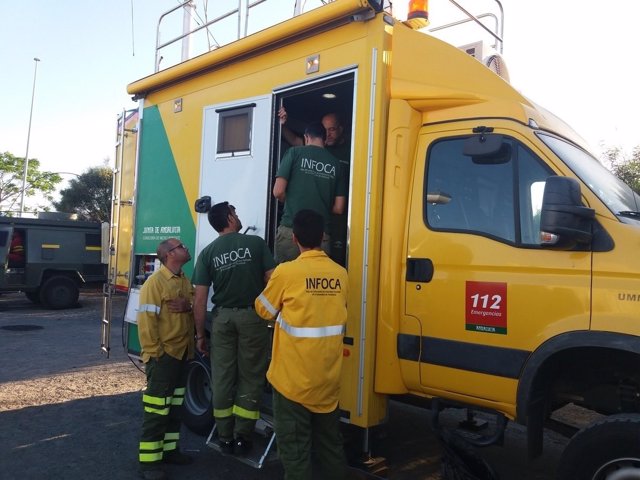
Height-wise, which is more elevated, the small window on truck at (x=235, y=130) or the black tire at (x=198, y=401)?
the small window on truck at (x=235, y=130)

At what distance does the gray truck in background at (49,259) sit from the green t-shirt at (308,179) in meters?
11.7

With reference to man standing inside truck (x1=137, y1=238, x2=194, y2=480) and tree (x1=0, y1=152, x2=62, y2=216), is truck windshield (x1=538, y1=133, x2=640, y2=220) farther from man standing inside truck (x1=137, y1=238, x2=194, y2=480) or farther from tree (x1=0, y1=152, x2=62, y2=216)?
tree (x1=0, y1=152, x2=62, y2=216)

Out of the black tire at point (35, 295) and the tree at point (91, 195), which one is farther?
the tree at point (91, 195)

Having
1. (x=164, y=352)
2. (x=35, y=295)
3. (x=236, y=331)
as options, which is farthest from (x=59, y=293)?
(x=236, y=331)

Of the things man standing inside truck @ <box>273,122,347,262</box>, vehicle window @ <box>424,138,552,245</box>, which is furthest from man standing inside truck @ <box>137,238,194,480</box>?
vehicle window @ <box>424,138,552,245</box>

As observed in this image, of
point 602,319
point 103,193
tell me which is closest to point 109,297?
point 602,319

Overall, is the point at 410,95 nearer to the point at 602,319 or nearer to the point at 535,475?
the point at 602,319

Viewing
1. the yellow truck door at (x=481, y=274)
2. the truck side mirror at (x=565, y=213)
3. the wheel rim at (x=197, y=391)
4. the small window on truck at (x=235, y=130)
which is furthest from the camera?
the wheel rim at (x=197, y=391)

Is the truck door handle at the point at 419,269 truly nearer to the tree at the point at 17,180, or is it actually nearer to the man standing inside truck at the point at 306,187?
the man standing inside truck at the point at 306,187

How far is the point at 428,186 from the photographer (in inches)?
145

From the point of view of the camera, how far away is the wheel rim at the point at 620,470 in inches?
107

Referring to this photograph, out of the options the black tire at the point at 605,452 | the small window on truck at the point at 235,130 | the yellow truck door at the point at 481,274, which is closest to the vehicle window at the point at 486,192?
the yellow truck door at the point at 481,274

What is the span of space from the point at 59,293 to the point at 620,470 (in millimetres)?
14035

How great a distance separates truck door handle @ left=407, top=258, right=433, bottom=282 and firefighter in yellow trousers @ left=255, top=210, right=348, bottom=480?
555 mm
